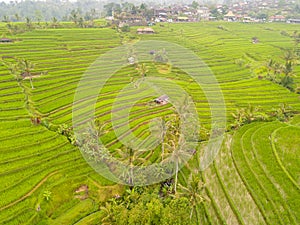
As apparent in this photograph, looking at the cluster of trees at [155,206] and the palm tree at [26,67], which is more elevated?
the palm tree at [26,67]

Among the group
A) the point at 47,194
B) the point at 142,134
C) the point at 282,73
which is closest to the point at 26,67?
the point at 142,134

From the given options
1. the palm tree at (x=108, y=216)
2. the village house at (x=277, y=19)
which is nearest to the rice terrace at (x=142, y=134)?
the palm tree at (x=108, y=216)

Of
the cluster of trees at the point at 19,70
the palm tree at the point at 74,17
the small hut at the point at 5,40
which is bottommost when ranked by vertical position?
the cluster of trees at the point at 19,70

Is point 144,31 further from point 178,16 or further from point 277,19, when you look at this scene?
point 277,19

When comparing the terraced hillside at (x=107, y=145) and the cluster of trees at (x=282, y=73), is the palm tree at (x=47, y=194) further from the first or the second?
the cluster of trees at (x=282, y=73)

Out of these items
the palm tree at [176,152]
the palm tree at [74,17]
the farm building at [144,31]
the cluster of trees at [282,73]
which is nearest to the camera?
the palm tree at [176,152]
